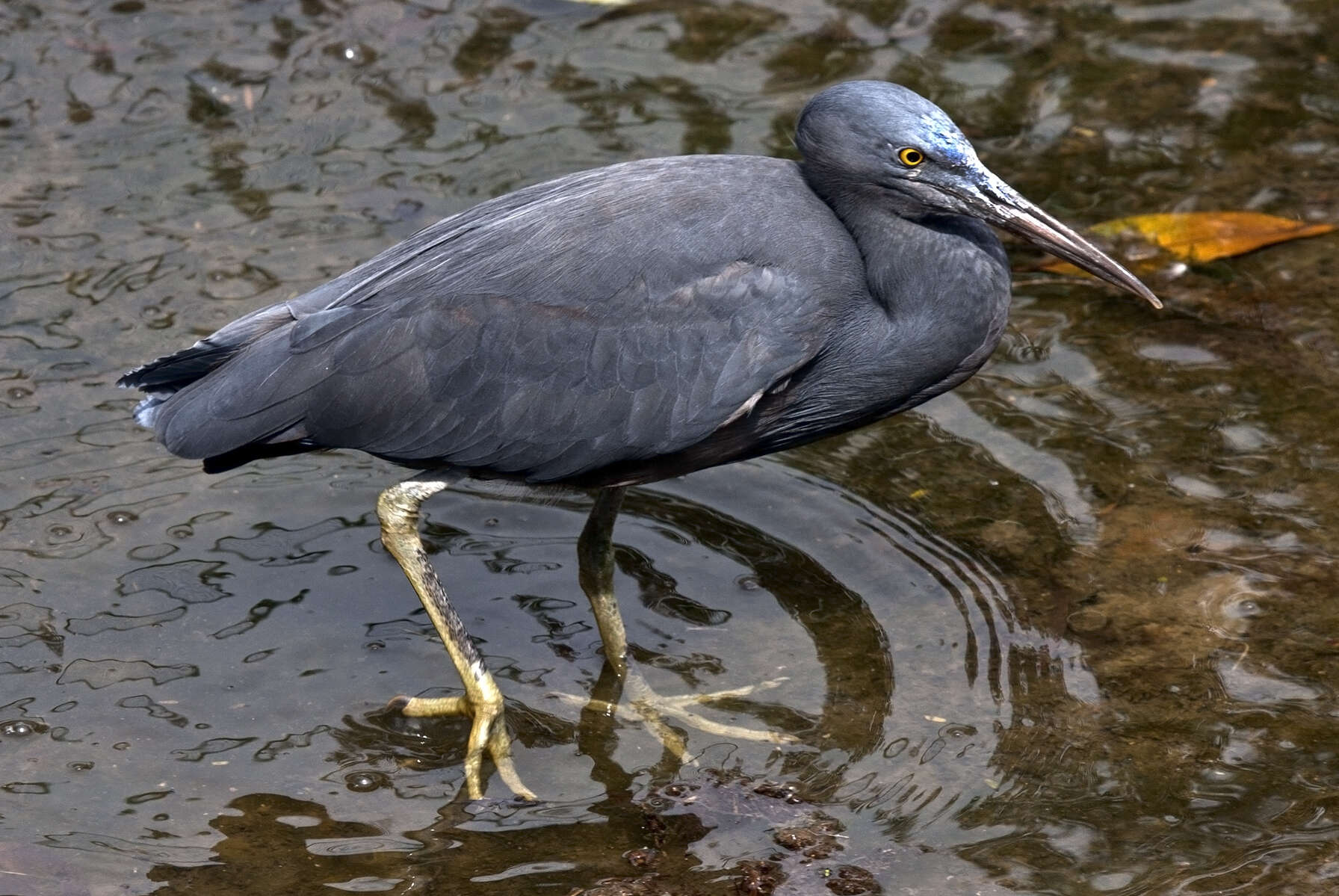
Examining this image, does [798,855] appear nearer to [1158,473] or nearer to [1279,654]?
[1279,654]

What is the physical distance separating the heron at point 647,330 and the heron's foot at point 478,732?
0.01m

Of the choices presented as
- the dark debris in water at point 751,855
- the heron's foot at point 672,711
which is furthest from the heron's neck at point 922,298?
the dark debris in water at point 751,855

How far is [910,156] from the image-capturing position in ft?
17.5

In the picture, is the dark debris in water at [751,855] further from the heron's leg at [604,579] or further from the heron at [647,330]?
the heron's leg at [604,579]

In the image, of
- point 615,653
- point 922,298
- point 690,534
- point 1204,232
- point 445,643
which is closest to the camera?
point 922,298

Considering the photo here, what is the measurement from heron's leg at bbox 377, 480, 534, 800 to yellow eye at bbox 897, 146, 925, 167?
76.6 inches

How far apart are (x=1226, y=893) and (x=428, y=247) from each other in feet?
11.0

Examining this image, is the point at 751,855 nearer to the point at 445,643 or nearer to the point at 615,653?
the point at 615,653

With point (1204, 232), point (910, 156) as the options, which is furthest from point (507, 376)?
point (1204, 232)

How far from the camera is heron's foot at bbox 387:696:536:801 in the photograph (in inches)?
214

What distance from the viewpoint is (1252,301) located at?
7449mm

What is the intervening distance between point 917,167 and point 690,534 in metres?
1.94

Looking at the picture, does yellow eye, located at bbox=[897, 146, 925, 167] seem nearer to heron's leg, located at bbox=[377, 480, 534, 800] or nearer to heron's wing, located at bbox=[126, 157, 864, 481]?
heron's wing, located at bbox=[126, 157, 864, 481]

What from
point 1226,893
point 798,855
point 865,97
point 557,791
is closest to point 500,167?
point 865,97
